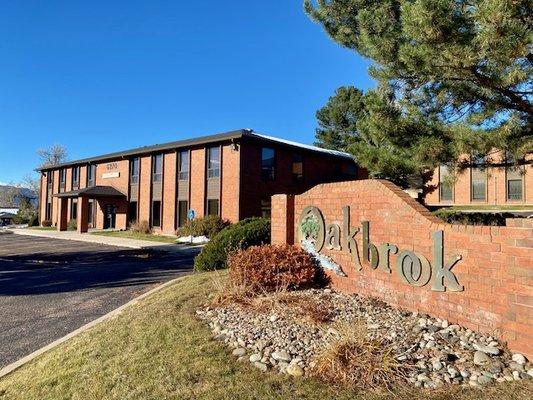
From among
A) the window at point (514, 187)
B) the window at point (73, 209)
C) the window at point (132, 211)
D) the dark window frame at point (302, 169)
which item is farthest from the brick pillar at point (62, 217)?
the window at point (514, 187)

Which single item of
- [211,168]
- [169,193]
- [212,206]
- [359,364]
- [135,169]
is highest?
[135,169]

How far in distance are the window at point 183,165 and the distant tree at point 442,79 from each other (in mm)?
18892

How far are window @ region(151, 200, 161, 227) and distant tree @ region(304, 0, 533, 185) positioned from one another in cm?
2169

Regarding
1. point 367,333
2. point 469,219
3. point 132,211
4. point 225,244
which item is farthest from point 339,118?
point 367,333

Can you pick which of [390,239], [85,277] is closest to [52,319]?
[85,277]

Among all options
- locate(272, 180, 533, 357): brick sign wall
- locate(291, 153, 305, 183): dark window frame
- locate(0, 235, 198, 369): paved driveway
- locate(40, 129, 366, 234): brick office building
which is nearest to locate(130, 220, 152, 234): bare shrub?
locate(40, 129, 366, 234): brick office building

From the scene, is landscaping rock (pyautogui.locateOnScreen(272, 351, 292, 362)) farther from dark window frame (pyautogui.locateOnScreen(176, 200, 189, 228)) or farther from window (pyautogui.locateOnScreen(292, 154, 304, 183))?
window (pyautogui.locateOnScreen(292, 154, 304, 183))

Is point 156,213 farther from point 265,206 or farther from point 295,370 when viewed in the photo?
point 295,370

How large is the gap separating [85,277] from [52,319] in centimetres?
435

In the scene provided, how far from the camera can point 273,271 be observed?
6.87 meters

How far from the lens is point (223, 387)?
12.4 ft

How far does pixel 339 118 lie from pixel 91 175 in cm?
2506

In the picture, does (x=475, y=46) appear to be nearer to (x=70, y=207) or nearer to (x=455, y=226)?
(x=455, y=226)

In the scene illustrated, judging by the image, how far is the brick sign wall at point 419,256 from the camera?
4.32 metres
